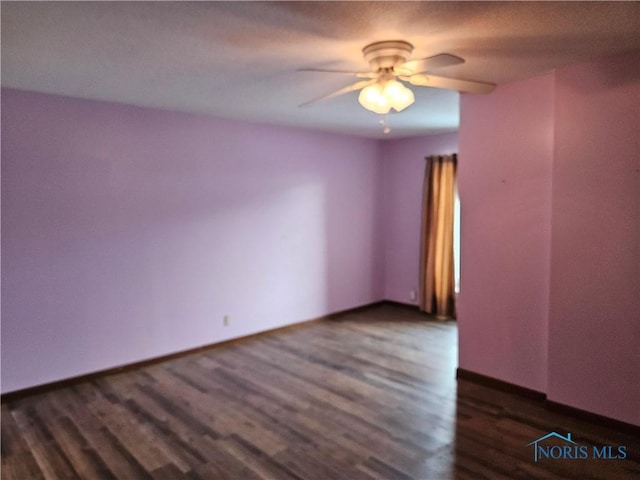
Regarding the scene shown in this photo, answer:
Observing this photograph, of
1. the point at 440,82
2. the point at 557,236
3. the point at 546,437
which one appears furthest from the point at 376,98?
the point at 546,437

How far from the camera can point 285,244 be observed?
5.39m

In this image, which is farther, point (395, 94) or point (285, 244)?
point (285, 244)

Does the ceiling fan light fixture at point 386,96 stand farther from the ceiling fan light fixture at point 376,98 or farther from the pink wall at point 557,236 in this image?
the pink wall at point 557,236

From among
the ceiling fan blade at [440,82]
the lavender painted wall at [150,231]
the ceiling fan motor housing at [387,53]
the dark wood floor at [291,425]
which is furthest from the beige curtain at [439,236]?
the ceiling fan motor housing at [387,53]

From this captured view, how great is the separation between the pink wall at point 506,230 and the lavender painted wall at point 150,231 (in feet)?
7.20

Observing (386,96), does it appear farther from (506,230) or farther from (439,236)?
(439,236)

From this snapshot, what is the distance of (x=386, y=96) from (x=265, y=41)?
71cm

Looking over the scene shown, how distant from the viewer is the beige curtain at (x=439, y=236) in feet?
19.0

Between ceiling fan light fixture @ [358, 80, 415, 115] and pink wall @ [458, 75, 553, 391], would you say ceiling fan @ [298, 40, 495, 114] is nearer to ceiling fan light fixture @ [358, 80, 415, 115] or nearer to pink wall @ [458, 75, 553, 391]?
ceiling fan light fixture @ [358, 80, 415, 115]

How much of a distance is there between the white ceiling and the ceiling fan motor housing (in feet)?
0.13

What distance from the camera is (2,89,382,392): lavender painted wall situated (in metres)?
3.60

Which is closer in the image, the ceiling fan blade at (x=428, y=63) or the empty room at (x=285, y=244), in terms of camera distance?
the ceiling fan blade at (x=428, y=63)

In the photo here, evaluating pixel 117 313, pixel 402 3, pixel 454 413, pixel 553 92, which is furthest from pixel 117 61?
pixel 454 413

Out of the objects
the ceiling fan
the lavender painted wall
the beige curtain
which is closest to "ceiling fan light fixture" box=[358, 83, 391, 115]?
the ceiling fan
